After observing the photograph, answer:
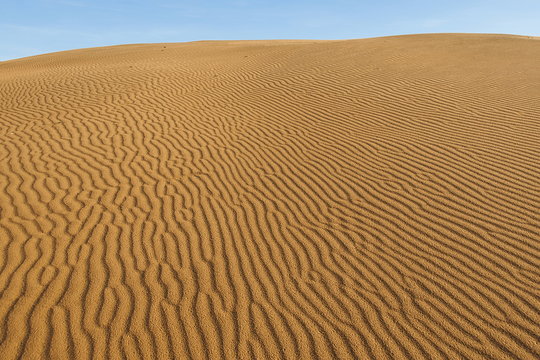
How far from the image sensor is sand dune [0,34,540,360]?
347 cm

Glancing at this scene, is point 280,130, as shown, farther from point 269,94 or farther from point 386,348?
point 386,348

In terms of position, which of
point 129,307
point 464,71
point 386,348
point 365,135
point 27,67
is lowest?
point 386,348

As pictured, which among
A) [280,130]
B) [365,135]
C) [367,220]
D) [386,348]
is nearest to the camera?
[386,348]

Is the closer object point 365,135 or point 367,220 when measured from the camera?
point 367,220

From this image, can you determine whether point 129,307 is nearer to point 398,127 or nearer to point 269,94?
point 398,127

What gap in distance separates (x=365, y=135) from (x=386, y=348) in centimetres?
524

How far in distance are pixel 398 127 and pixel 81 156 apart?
6390 millimetres

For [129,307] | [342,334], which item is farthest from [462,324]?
[129,307]

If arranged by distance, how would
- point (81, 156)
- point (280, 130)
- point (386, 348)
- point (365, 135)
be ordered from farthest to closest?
point (280, 130)
point (365, 135)
point (81, 156)
point (386, 348)

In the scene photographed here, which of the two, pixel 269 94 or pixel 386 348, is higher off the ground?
pixel 269 94

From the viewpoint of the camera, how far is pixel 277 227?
509 cm

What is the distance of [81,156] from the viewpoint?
7055 millimetres

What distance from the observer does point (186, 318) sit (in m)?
3.65

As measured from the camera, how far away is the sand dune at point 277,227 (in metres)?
3.47
